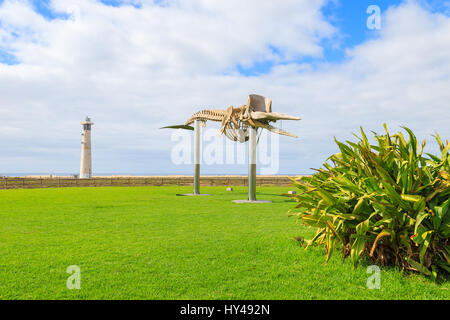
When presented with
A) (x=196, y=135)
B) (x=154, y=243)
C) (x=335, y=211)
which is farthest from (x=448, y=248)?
(x=196, y=135)

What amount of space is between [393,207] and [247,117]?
13.8 m

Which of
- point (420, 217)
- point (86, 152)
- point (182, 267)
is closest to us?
point (420, 217)

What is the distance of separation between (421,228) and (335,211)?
1137mm

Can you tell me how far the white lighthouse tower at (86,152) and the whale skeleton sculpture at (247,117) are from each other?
93.0ft

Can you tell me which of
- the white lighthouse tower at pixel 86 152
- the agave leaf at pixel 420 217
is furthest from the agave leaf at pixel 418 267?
the white lighthouse tower at pixel 86 152

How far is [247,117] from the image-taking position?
17625 millimetres

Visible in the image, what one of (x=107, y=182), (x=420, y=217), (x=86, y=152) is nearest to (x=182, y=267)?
(x=420, y=217)

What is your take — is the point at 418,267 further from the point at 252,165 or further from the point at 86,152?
the point at 86,152

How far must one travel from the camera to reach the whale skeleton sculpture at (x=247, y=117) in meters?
16.7

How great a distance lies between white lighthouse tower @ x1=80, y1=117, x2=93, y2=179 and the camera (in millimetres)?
44188

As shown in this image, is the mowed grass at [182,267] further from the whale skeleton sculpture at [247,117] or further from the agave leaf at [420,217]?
the whale skeleton sculpture at [247,117]
